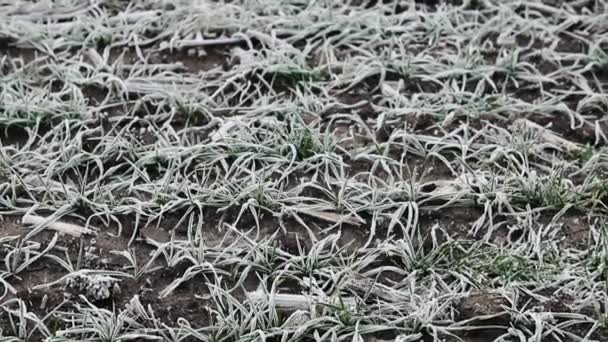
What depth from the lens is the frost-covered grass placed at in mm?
2320

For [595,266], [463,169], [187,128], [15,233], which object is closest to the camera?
[595,266]

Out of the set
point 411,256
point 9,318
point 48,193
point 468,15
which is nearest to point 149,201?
point 48,193

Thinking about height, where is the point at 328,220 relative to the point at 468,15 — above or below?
below

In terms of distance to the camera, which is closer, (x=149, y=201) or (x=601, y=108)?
(x=149, y=201)

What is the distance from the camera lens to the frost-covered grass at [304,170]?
232 centimetres

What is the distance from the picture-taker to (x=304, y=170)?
281 centimetres

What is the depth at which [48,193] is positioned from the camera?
272 cm

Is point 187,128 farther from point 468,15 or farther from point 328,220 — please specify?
point 468,15

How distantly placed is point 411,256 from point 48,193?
1.20m

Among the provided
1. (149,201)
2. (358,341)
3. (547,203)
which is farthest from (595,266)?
(149,201)

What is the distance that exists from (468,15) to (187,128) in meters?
1.35

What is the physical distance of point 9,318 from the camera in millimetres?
2320

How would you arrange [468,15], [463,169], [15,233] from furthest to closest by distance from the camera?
[468,15], [463,169], [15,233]

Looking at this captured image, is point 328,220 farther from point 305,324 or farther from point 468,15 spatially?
point 468,15
